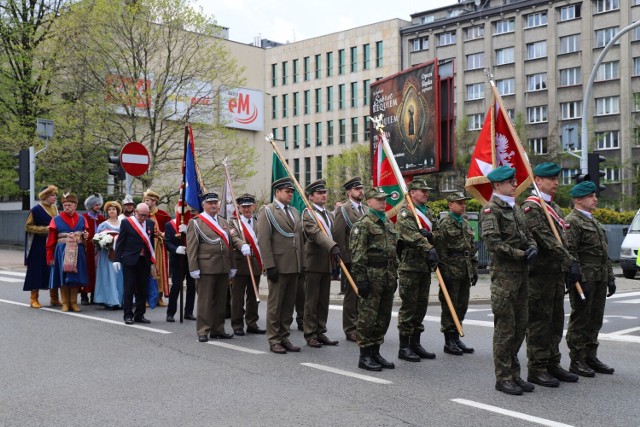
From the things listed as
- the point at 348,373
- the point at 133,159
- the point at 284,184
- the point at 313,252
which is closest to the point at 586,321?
the point at 348,373

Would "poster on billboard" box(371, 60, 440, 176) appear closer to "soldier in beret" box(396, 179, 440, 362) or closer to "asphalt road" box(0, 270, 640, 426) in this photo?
"asphalt road" box(0, 270, 640, 426)

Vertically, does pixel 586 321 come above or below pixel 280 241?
below

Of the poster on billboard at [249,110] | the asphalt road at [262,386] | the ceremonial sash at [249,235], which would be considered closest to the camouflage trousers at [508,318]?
the asphalt road at [262,386]

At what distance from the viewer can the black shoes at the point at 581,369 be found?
755 centimetres

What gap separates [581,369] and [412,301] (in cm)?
197

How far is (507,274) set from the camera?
22.8ft

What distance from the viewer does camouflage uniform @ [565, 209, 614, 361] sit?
766cm

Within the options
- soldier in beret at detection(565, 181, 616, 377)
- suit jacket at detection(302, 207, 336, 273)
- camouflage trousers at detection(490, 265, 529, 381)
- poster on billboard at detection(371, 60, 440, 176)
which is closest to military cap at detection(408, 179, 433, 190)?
suit jacket at detection(302, 207, 336, 273)

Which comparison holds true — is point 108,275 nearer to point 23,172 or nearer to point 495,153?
point 495,153

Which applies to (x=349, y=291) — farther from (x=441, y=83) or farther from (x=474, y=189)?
(x=441, y=83)

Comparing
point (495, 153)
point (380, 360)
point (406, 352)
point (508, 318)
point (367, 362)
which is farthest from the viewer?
point (495, 153)

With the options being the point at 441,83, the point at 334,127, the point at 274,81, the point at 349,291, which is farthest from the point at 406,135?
the point at 274,81

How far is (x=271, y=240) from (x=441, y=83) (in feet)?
Result: 37.7

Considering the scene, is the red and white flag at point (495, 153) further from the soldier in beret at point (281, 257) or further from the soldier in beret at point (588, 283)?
the soldier in beret at point (281, 257)
